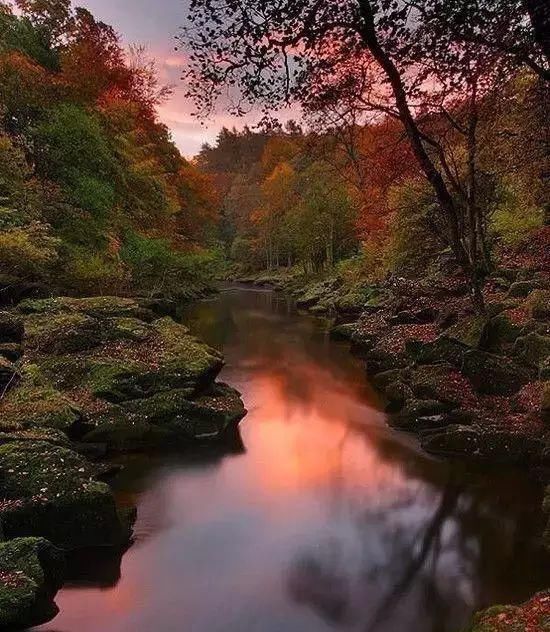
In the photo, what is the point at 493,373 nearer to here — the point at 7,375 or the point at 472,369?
the point at 472,369

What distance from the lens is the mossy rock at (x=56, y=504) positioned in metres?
7.33

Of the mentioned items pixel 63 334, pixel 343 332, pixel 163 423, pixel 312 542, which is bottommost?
pixel 312 542

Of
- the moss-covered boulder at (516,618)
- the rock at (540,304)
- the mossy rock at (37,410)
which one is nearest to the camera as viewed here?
the moss-covered boulder at (516,618)

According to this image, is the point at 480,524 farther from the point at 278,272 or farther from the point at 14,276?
the point at 278,272

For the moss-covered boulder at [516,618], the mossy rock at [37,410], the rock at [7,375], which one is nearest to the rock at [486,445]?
the moss-covered boulder at [516,618]

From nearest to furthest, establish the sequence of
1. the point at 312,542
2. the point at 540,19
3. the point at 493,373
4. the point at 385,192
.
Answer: the point at 540,19
the point at 312,542
the point at 493,373
the point at 385,192

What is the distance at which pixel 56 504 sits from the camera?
24.4ft

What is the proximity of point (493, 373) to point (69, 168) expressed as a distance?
738 inches

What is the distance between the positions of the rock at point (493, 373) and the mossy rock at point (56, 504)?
9.19 meters

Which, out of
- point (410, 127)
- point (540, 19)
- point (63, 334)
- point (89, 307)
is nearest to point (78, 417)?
point (63, 334)

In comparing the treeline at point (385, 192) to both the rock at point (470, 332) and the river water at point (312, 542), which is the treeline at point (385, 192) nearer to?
the rock at point (470, 332)

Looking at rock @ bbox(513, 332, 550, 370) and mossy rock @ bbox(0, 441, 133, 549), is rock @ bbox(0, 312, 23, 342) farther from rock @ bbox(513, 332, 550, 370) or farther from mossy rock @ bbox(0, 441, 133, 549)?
rock @ bbox(513, 332, 550, 370)

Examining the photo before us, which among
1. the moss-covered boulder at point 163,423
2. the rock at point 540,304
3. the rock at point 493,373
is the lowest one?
the moss-covered boulder at point 163,423

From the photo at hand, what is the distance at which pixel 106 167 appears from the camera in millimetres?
23609
